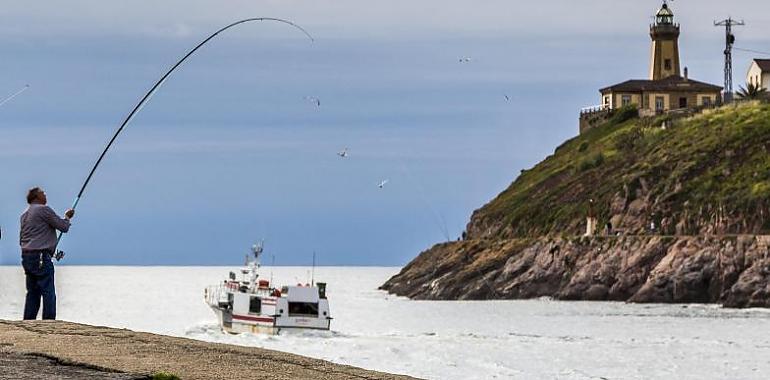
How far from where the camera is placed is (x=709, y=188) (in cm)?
13488

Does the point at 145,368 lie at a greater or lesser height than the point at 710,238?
lesser

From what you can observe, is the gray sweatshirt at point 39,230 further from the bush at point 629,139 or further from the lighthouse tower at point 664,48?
the lighthouse tower at point 664,48

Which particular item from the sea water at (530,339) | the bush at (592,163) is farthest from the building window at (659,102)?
the sea water at (530,339)

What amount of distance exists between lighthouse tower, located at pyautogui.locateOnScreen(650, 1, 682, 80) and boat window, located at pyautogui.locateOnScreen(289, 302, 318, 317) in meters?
109

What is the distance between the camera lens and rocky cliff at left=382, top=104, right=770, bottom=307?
11988cm

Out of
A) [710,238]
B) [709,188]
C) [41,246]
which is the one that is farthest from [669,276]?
[41,246]

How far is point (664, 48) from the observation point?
7151 inches

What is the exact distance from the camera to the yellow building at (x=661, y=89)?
6811 inches

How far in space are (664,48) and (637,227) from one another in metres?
51.5

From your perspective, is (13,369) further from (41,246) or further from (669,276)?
(669,276)

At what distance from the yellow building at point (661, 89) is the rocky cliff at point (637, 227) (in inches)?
380

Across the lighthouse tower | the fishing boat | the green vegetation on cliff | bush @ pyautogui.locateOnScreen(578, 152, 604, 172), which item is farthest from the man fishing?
the lighthouse tower

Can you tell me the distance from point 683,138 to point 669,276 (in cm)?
3190

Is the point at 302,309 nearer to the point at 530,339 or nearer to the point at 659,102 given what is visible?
the point at 530,339
